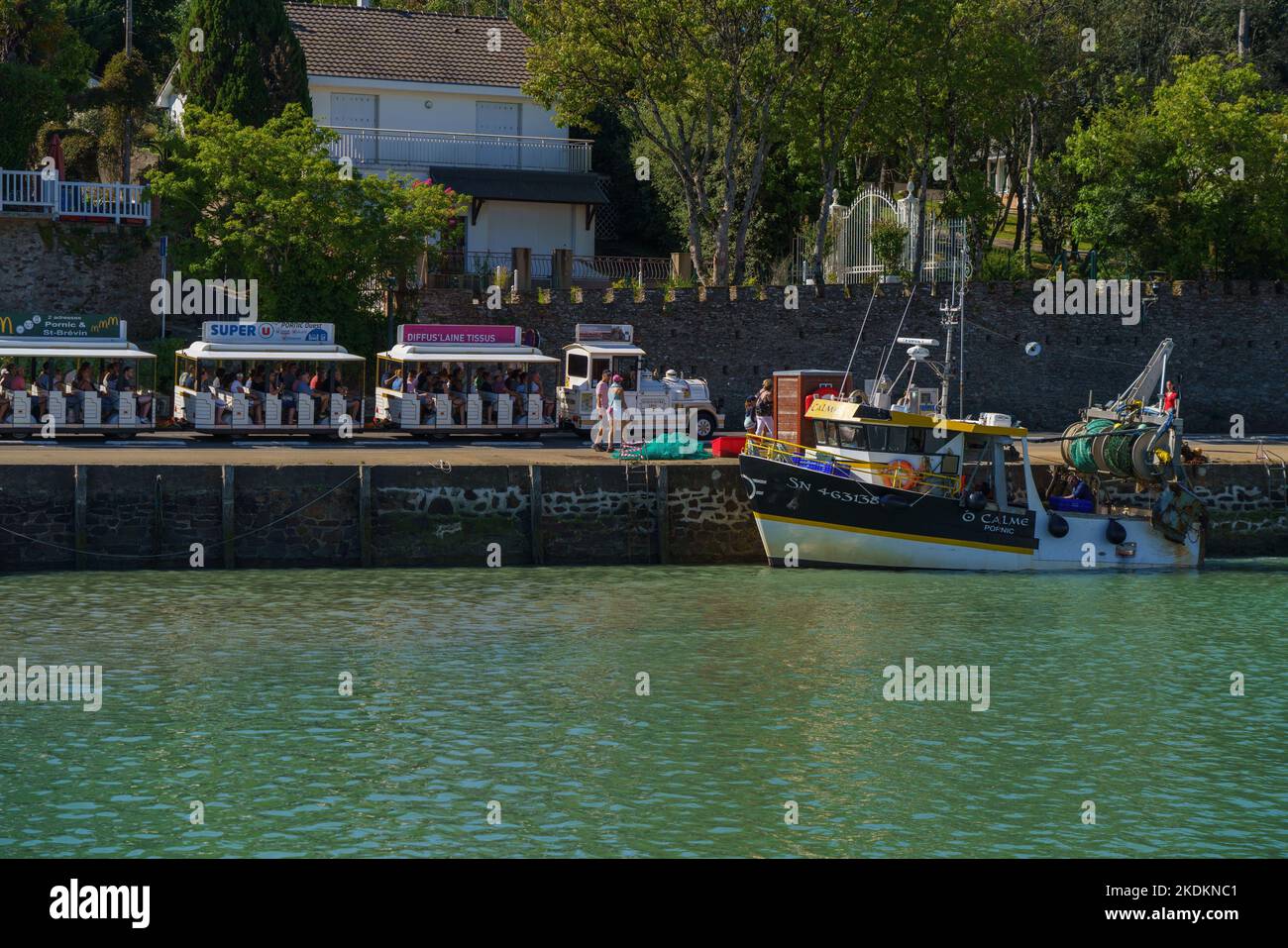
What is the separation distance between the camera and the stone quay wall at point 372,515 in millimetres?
29266

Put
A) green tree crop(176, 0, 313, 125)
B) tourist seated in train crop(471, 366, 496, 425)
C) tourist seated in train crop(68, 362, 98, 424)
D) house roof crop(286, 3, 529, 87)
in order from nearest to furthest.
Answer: tourist seated in train crop(68, 362, 98, 424)
tourist seated in train crop(471, 366, 496, 425)
green tree crop(176, 0, 313, 125)
house roof crop(286, 3, 529, 87)

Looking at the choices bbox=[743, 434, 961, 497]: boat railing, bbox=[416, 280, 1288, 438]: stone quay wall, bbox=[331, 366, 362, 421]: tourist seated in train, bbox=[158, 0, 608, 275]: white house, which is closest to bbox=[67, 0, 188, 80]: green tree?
bbox=[158, 0, 608, 275]: white house

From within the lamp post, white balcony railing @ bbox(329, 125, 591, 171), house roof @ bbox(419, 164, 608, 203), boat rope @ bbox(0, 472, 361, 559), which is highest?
white balcony railing @ bbox(329, 125, 591, 171)

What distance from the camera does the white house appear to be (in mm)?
53031

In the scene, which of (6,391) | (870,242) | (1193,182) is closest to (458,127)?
(870,242)

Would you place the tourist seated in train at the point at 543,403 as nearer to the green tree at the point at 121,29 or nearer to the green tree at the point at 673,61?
the green tree at the point at 673,61

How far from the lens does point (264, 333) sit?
3722 centimetres

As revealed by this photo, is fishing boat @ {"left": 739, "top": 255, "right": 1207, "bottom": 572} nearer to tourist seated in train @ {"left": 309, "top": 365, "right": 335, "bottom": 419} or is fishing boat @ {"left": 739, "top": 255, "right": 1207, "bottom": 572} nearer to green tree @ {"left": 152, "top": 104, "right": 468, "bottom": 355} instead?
tourist seated in train @ {"left": 309, "top": 365, "right": 335, "bottom": 419}

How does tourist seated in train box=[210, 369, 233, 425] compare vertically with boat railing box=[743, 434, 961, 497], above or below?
above

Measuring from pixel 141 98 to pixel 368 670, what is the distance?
101ft

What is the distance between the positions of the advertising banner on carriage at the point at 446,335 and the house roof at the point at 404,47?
1785cm

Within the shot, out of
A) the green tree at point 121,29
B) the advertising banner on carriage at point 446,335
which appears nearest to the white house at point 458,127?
the green tree at point 121,29

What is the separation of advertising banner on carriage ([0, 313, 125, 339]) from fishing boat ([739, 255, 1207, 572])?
1452 centimetres
